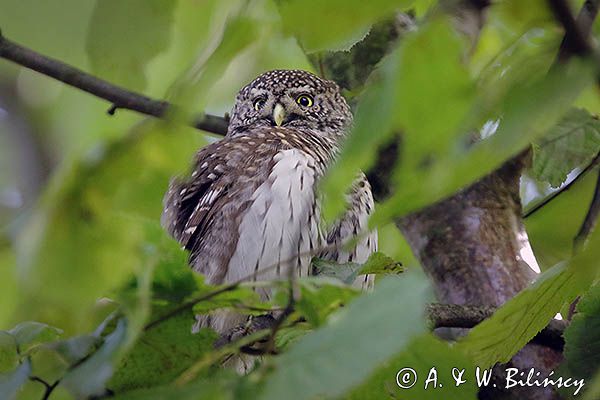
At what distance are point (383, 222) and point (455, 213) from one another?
1.75 metres

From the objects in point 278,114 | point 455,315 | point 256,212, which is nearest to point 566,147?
point 455,315

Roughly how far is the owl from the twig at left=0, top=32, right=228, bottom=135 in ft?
1.58

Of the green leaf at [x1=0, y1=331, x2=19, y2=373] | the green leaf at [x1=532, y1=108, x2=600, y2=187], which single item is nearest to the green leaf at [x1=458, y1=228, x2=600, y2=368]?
the green leaf at [x1=0, y1=331, x2=19, y2=373]

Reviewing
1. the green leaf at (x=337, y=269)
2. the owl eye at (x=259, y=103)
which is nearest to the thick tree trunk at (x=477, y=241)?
the green leaf at (x=337, y=269)

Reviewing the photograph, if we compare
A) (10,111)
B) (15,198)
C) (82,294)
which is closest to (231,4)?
(82,294)

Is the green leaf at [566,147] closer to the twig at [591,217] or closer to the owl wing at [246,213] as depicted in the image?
the twig at [591,217]

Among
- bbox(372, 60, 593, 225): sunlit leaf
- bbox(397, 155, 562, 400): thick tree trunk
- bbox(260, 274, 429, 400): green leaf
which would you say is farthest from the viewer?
bbox(397, 155, 562, 400): thick tree trunk

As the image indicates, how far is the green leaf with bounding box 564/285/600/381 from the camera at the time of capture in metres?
1.39

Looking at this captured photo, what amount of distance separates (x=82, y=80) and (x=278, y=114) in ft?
5.81

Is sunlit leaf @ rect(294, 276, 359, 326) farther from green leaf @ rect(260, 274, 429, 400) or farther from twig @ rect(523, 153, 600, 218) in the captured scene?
twig @ rect(523, 153, 600, 218)

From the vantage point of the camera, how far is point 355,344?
2.62 ft

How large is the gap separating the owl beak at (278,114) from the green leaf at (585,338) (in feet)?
8.81

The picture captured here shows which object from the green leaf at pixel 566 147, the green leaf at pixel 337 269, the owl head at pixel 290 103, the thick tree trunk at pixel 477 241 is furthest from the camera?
the owl head at pixel 290 103

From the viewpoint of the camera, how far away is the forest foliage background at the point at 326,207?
88cm
